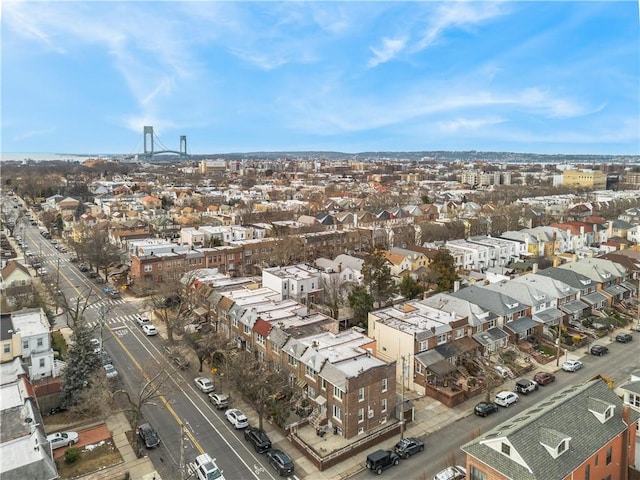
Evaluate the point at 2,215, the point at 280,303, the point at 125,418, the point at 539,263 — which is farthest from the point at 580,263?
the point at 2,215

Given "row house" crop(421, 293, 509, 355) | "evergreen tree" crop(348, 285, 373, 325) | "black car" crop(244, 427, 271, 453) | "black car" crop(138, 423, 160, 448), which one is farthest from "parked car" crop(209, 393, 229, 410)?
"row house" crop(421, 293, 509, 355)

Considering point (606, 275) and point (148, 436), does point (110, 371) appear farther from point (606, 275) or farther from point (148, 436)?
point (606, 275)

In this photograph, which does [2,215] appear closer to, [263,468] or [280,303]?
[280,303]

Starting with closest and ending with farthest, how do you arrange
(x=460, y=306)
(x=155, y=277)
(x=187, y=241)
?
(x=460, y=306) → (x=155, y=277) → (x=187, y=241)

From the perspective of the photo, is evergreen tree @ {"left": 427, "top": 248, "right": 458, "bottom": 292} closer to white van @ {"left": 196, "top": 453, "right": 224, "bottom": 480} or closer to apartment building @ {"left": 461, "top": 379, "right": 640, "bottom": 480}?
apartment building @ {"left": 461, "top": 379, "right": 640, "bottom": 480}

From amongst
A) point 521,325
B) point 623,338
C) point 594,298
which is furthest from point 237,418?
point 594,298

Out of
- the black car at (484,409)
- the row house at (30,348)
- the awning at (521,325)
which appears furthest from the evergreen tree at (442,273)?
the row house at (30,348)
